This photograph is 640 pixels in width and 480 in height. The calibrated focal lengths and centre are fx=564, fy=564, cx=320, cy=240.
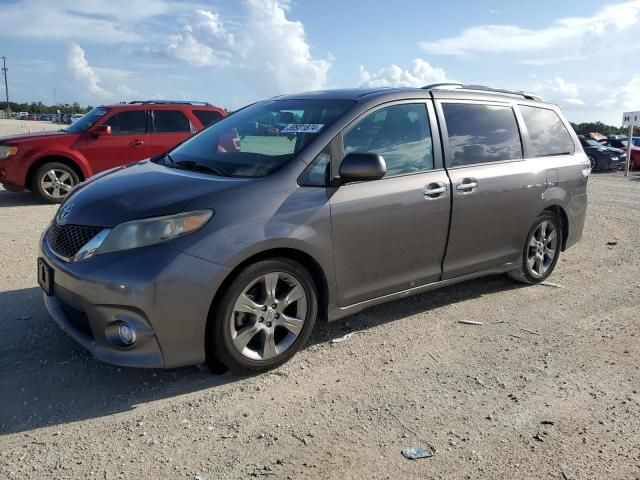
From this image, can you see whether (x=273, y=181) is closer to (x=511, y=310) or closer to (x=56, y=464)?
(x=56, y=464)

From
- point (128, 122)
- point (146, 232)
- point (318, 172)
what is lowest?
point (146, 232)

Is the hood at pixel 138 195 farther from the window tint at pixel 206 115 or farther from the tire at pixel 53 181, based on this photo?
the window tint at pixel 206 115

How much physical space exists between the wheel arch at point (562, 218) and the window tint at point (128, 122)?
7.36m

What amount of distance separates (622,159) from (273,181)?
22.9 meters

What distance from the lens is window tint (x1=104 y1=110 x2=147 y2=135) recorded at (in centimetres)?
998

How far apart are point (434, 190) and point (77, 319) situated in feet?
8.51

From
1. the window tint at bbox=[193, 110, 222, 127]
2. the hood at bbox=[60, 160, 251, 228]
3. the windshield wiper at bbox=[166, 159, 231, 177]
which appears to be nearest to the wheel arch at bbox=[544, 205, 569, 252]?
the windshield wiper at bbox=[166, 159, 231, 177]

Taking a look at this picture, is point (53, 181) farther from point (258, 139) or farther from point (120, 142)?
point (258, 139)

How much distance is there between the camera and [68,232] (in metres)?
3.42

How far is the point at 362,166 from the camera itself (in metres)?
3.62

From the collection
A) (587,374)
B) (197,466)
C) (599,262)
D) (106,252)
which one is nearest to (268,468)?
(197,466)

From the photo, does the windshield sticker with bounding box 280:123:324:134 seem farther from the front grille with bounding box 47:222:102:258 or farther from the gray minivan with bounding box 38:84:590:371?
the front grille with bounding box 47:222:102:258

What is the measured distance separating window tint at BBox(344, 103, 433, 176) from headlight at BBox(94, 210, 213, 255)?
125 cm

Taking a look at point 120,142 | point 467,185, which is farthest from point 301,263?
point 120,142
